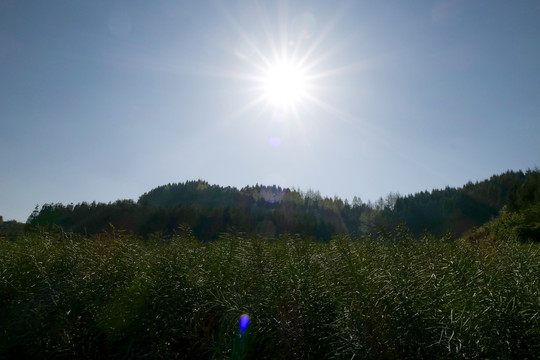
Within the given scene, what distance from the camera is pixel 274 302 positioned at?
2795 mm

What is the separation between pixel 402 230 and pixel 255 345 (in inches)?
88.4

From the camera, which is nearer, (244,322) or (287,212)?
(244,322)

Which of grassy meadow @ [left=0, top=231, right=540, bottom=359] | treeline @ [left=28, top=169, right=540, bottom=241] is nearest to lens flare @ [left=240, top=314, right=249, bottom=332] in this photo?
grassy meadow @ [left=0, top=231, right=540, bottom=359]

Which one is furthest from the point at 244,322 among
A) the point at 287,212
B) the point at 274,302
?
the point at 287,212

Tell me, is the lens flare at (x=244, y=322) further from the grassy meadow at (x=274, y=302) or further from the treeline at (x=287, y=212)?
the treeline at (x=287, y=212)

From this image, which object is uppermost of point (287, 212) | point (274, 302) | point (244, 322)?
point (287, 212)

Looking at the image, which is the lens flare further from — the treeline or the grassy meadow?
the treeline

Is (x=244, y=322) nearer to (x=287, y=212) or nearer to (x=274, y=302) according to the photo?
(x=274, y=302)

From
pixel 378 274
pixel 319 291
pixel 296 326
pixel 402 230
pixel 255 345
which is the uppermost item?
pixel 402 230

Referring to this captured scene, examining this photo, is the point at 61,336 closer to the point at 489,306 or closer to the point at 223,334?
the point at 223,334

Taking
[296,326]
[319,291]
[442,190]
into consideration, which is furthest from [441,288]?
[442,190]

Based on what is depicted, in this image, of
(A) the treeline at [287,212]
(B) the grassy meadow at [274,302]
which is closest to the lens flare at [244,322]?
(B) the grassy meadow at [274,302]

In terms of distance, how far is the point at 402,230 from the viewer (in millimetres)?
3719

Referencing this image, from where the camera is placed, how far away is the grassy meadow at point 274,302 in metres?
2.08
